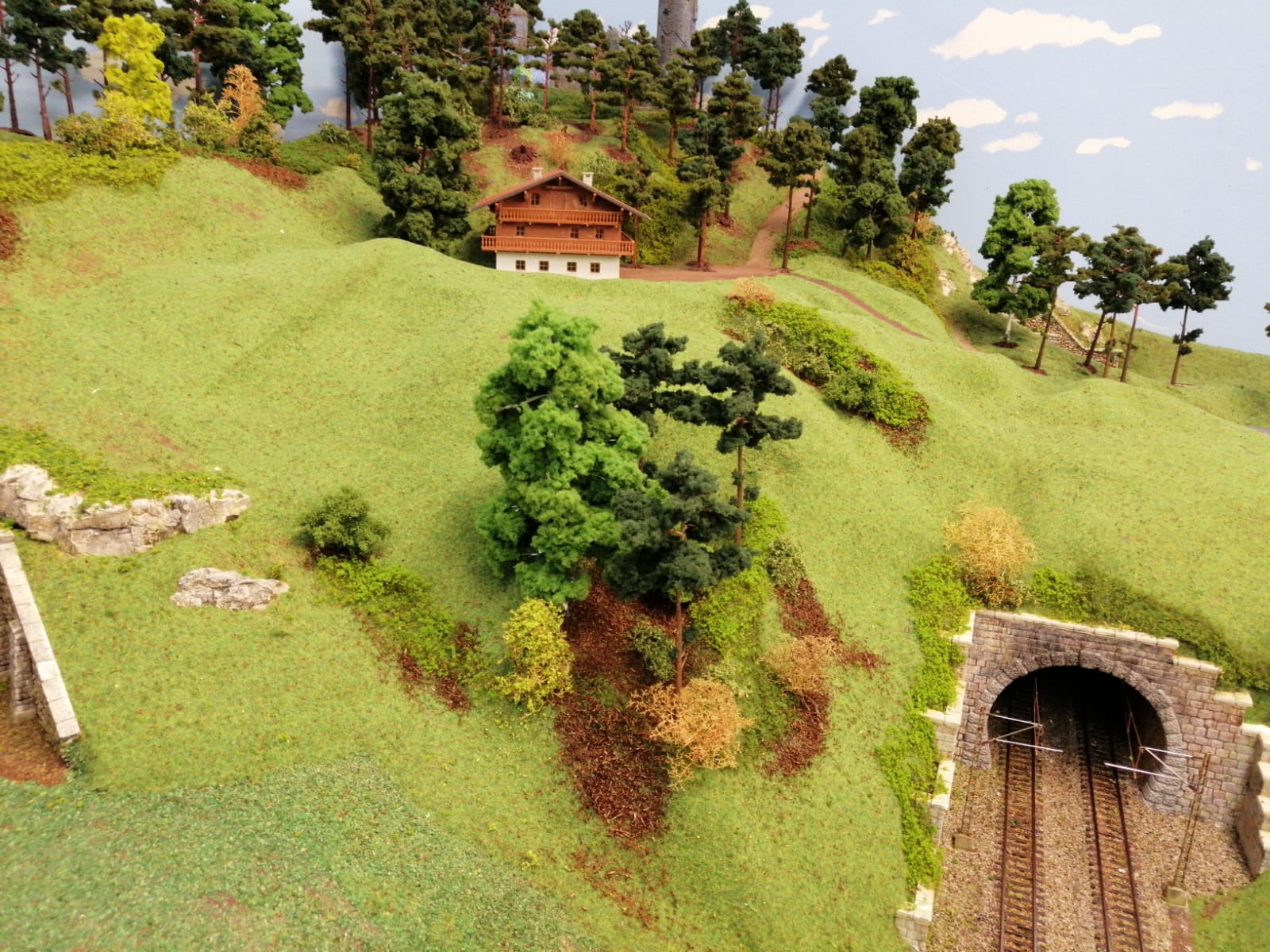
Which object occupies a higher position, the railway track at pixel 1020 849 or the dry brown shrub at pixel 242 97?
the dry brown shrub at pixel 242 97

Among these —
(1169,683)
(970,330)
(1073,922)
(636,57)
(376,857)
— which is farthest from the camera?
(636,57)

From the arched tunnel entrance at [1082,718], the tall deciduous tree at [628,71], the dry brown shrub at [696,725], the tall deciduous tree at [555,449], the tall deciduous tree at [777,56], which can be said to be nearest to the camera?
the tall deciduous tree at [555,449]

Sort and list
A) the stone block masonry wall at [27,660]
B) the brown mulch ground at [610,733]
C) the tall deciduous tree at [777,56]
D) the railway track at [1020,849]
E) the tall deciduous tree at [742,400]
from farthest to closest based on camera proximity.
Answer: the tall deciduous tree at [777,56], the tall deciduous tree at [742,400], the railway track at [1020,849], the brown mulch ground at [610,733], the stone block masonry wall at [27,660]

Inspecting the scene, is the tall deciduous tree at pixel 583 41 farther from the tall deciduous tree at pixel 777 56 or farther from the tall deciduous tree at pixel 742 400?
the tall deciduous tree at pixel 742 400

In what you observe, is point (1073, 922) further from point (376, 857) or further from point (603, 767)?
point (376, 857)

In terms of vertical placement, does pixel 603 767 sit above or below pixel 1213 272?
below

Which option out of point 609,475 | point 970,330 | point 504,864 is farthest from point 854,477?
point 970,330

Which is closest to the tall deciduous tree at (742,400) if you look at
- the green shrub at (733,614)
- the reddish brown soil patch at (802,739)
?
the green shrub at (733,614)

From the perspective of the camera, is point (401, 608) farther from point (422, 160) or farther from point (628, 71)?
point (628, 71)
